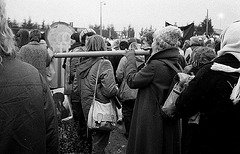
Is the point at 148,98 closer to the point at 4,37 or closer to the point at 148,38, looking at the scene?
the point at 148,38

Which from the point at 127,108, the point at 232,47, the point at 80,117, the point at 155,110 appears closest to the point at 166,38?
the point at 155,110

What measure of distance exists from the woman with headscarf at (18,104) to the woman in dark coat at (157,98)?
166cm

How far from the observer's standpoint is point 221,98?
7.82 ft

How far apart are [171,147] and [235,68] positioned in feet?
4.18

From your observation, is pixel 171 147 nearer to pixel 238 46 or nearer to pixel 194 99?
pixel 194 99

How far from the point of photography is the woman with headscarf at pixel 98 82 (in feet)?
14.8

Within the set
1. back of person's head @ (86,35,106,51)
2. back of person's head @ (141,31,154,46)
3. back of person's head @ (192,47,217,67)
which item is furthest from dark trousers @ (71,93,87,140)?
back of person's head @ (192,47,217,67)

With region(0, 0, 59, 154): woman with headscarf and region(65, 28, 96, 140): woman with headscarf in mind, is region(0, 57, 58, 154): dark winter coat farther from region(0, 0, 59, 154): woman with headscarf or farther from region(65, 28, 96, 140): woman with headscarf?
region(65, 28, 96, 140): woman with headscarf

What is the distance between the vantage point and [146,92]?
131 inches

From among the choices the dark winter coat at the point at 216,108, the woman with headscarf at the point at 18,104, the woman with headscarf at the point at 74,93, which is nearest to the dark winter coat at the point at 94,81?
the woman with headscarf at the point at 74,93

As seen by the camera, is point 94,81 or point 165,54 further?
point 94,81

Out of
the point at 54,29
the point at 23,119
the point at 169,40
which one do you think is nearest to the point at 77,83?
the point at 169,40

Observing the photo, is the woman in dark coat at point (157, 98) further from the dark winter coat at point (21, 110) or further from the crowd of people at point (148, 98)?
the dark winter coat at point (21, 110)

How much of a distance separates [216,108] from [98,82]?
2.42 m
